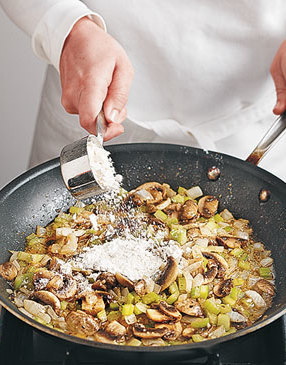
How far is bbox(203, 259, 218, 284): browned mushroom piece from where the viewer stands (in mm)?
1040

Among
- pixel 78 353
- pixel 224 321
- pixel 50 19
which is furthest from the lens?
pixel 50 19

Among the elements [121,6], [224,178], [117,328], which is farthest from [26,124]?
[117,328]

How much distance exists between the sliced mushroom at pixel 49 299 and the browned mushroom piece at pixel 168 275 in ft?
0.63

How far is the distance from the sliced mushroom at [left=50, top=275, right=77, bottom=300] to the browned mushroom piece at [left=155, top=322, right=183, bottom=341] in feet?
0.54

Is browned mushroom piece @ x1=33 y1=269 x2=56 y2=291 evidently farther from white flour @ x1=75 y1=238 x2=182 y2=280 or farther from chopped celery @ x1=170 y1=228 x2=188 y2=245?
chopped celery @ x1=170 y1=228 x2=188 y2=245

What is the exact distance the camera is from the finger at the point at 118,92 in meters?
1.14

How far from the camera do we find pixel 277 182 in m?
1.18

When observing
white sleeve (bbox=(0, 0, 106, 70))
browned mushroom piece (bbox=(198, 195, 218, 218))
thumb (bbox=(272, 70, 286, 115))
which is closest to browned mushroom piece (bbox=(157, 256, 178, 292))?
browned mushroom piece (bbox=(198, 195, 218, 218))

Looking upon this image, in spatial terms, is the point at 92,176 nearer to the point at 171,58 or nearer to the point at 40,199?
the point at 40,199

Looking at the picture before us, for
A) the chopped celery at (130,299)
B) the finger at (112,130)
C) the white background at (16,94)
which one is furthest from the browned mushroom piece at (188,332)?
the white background at (16,94)

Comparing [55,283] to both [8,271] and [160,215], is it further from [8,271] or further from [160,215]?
[160,215]

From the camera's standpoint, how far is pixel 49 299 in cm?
96

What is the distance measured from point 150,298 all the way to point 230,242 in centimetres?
25

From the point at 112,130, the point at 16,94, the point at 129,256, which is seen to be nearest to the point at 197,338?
the point at 129,256
